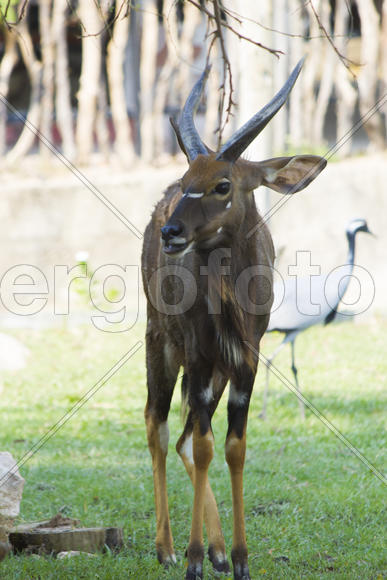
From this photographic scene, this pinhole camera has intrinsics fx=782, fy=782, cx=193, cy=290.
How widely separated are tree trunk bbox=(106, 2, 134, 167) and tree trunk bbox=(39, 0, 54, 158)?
3.01 ft

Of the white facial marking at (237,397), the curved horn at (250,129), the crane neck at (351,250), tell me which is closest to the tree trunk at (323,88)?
the crane neck at (351,250)

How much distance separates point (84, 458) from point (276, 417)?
1858mm

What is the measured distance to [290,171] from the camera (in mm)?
3838

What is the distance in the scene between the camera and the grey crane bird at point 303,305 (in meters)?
6.84

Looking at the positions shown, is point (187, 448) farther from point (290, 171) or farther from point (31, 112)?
point (31, 112)

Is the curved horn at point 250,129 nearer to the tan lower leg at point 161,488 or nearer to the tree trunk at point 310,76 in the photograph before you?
the tan lower leg at point 161,488

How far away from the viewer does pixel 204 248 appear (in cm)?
362

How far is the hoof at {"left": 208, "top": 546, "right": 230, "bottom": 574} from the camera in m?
3.90

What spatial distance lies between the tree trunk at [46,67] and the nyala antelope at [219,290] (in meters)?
8.53

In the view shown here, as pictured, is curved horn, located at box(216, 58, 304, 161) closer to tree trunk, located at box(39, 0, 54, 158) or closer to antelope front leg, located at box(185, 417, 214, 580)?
antelope front leg, located at box(185, 417, 214, 580)

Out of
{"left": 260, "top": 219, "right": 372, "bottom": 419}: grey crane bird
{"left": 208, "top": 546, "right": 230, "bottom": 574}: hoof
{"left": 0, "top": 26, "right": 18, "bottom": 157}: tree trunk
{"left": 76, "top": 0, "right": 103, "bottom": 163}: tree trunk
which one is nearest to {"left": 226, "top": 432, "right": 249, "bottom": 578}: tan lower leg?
{"left": 208, "top": 546, "right": 230, "bottom": 574}: hoof

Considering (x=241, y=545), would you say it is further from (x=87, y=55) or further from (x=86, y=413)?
(x=87, y=55)

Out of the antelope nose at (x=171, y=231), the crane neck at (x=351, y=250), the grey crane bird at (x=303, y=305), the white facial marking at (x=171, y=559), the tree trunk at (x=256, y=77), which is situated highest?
the tree trunk at (x=256, y=77)

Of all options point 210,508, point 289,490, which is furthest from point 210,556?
point 289,490
